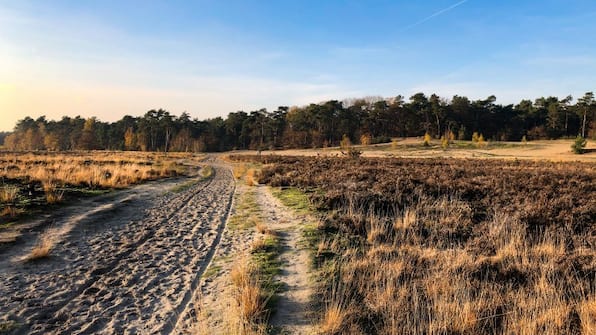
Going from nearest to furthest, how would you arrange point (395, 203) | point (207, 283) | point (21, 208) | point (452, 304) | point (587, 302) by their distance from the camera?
point (452, 304), point (587, 302), point (207, 283), point (21, 208), point (395, 203)

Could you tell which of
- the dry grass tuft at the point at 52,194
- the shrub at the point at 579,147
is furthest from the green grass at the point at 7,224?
the shrub at the point at 579,147

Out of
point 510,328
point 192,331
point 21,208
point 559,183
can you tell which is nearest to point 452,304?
point 510,328

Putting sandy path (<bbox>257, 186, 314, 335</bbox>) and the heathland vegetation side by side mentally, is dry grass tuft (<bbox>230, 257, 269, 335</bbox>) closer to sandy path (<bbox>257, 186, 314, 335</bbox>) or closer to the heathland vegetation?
sandy path (<bbox>257, 186, 314, 335</bbox>)

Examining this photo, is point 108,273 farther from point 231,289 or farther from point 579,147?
point 579,147

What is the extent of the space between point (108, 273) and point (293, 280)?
3.23 metres

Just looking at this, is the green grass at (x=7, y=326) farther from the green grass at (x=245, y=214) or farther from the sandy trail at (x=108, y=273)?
the green grass at (x=245, y=214)

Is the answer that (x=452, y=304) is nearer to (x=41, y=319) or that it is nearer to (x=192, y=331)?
(x=192, y=331)

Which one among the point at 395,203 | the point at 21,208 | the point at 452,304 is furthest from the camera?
the point at 395,203

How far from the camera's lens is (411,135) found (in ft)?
323

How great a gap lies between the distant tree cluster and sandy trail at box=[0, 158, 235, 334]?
80769 millimetres

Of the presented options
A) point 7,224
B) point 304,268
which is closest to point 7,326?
point 304,268

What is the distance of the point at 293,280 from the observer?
6.09 m

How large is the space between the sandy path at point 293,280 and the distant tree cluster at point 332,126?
8052 centimetres

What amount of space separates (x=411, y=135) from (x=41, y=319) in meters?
100
